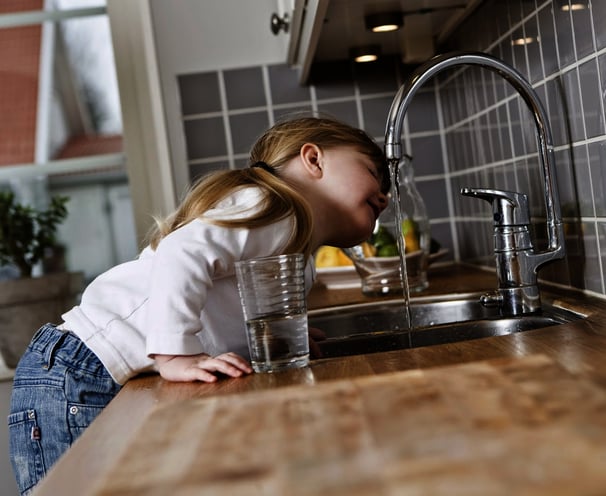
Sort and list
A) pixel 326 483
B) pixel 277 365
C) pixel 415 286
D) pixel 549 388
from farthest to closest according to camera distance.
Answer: pixel 415 286, pixel 277 365, pixel 549 388, pixel 326 483

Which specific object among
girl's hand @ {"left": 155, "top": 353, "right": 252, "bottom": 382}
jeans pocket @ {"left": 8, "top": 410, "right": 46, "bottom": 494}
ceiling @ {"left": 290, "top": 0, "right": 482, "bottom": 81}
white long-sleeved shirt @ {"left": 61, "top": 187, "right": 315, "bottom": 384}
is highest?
ceiling @ {"left": 290, "top": 0, "right": 482, "bottom": 81}

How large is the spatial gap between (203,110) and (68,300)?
0.60 metres

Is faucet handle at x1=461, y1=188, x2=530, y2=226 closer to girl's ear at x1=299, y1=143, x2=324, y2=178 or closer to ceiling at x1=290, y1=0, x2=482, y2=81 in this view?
girl's ear at x1=299, y1=143, x2=324, y2=178

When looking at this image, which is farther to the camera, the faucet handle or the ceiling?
the ceiling

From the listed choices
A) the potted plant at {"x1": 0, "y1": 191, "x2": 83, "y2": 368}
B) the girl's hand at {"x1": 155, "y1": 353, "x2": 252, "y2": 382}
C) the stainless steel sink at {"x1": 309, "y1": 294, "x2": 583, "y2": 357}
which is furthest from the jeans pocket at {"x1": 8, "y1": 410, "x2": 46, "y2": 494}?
the potted plant at {"x1": 0, "y1": 191, "x2": 83, "y2": 368}

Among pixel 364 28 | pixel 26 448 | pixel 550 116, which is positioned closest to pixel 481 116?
pixel 364 28

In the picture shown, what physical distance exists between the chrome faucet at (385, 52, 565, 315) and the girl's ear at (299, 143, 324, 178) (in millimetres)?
132

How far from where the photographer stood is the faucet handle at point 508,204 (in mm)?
1185

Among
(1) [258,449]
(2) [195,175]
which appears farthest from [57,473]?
(2) [195,175]

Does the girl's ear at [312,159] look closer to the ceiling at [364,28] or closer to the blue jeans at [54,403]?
the ceiling at [364,28]

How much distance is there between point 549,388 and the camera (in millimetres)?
575

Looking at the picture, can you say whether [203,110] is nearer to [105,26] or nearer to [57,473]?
[105,26]

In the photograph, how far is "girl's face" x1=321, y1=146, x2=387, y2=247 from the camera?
3.95 ft

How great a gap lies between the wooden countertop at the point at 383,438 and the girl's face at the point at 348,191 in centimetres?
42
